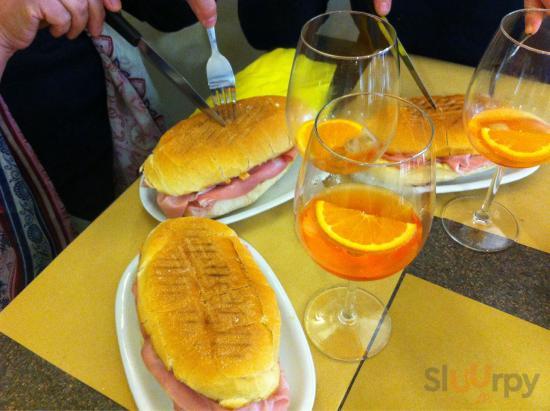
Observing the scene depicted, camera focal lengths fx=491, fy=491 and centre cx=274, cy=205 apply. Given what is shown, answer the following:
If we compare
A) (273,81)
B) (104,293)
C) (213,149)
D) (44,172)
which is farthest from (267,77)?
(104,293)

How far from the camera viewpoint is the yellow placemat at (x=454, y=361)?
0.71 m

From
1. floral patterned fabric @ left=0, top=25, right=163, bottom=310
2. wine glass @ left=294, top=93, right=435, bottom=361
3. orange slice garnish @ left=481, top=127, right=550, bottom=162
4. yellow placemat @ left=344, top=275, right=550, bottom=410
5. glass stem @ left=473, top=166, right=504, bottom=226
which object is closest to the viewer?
wine glass @ left=294, top=93, right=435, bottom=361

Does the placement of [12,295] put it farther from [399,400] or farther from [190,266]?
[399,400]

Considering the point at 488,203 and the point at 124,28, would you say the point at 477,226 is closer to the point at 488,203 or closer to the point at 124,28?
the point at 488,203

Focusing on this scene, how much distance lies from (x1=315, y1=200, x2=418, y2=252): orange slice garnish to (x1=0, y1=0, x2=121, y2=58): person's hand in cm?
65

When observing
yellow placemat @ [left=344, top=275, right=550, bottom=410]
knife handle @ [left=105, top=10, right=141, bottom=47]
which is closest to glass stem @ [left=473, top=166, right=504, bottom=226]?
yellow placemat @ [left=344, top=275, right=550, bottom=410]

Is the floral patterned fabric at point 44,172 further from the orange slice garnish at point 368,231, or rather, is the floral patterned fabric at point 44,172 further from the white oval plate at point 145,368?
the orange slice garnish at point 368,231

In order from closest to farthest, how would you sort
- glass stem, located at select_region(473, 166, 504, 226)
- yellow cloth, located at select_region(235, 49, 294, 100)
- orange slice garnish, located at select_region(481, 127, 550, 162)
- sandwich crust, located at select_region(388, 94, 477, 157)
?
orange slice garnish, located at select_region(481, 127, 550, 162) < glass stem, located at select_region(473, 166, 504, 226) < sandwich crust, located at select_region(388, 94, 477, 157) < yellow cloth, located at select_region(235, 49, 294, 100)

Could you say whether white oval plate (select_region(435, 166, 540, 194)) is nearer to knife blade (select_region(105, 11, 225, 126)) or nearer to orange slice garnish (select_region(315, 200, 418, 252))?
orange slice garnish (select_region(315, 200, 418, 252))

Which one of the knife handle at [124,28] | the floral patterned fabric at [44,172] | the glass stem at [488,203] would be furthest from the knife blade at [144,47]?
the glass stem at [488,203]

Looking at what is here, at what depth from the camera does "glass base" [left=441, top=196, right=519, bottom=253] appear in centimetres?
91

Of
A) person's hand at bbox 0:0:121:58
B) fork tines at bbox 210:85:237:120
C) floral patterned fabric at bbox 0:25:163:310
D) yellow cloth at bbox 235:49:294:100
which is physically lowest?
floral patterned fabric at bbox 0:25:163:310

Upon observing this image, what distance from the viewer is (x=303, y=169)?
65cm

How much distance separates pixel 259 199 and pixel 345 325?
36cm
